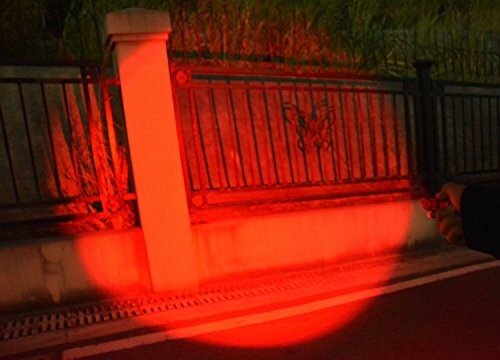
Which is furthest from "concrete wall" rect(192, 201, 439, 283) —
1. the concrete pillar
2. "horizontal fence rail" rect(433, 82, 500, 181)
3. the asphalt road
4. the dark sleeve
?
the dark sleeve

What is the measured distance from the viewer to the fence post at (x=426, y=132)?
603cm

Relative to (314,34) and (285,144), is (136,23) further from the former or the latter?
(314,34)

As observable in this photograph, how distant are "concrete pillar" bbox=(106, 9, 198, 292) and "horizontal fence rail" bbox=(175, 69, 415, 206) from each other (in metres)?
0.96

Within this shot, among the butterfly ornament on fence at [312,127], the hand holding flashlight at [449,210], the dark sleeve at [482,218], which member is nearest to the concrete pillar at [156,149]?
the butterfly ornament on fence at [312,127]

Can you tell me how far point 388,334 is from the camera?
3.12m

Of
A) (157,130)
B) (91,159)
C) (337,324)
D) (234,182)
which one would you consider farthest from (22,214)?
(337,324)

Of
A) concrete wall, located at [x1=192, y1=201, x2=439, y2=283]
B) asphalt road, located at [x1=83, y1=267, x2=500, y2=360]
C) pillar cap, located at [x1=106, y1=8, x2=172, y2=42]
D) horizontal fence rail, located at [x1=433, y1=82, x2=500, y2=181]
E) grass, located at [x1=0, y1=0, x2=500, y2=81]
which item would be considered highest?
grass, located at [x1=0, y1=0, x2=500, y2=81]

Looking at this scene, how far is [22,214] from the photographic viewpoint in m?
4.77

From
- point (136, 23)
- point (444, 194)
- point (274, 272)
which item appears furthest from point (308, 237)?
point (444, 194)

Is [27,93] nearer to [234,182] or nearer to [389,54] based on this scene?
[234,182]

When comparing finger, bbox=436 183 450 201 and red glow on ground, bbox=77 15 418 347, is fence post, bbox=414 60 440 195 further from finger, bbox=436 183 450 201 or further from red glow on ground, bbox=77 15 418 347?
finger, bbox=436 183 450 201

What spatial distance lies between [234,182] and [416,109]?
293 cm

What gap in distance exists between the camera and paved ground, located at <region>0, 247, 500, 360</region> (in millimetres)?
2947

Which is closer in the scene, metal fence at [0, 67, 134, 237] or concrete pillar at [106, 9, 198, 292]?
concrete pillar at [106, 9, 198, 292]
